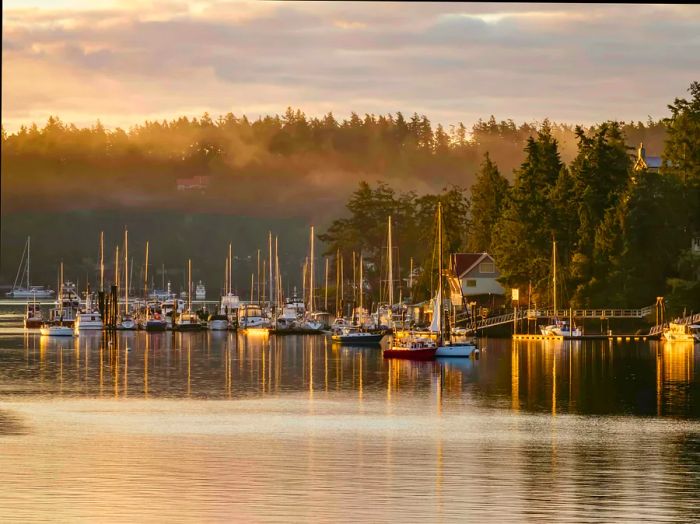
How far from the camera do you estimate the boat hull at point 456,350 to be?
57781 mm

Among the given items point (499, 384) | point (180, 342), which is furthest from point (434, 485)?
point (180, 342)

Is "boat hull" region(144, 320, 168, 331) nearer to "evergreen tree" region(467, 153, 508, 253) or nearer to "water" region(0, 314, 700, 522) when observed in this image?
"evergreen tree" region(467, 153, 508, 253)

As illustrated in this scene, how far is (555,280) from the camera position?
3145 inches

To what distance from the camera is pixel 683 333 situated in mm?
70812

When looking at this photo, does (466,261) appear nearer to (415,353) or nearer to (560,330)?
(560,330)

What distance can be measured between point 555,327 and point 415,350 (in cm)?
2194

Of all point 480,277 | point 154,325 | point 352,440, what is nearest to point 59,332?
point 154,325

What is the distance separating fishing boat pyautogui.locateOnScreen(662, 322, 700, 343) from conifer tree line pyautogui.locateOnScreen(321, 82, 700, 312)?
2.63m

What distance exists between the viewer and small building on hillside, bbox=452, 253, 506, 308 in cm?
9306

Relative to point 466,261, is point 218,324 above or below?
below

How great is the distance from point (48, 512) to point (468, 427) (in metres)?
15.3

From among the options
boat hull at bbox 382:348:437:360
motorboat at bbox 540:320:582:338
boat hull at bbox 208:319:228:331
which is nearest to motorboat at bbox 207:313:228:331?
boat hull at bbox 208:319:228:331

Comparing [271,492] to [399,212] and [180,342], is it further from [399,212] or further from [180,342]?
[399,212]

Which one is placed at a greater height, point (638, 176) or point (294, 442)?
point (638, 176)
